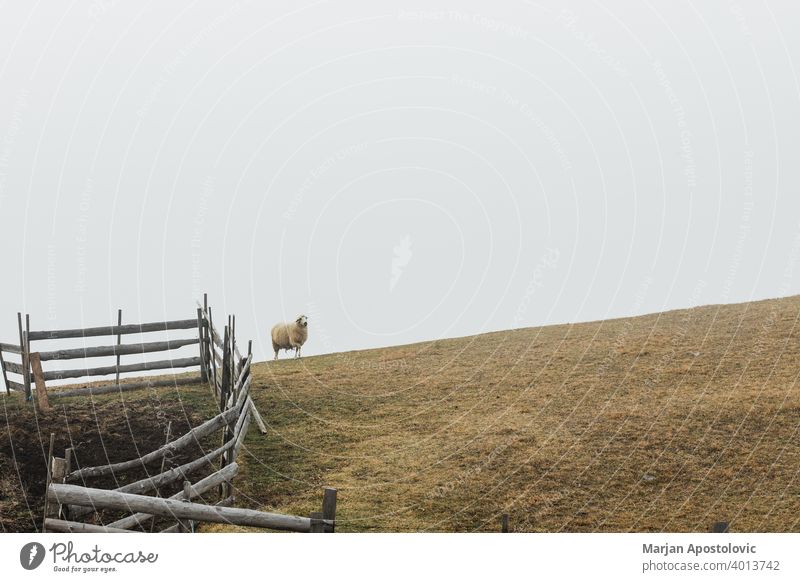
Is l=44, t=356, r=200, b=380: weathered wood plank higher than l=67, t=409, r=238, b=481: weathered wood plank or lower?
higher

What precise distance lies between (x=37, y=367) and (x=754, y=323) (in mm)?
19627

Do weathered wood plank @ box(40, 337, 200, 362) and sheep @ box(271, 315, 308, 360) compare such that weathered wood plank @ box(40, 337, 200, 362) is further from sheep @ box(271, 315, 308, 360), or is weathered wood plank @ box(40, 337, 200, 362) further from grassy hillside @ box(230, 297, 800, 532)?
sheep @ box(271, 315, 308, 360)

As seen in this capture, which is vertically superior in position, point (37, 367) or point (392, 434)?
point (37, 367)

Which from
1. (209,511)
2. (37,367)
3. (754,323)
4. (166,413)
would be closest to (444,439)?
(166,413)

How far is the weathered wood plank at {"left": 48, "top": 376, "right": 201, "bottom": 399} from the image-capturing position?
22.2 m

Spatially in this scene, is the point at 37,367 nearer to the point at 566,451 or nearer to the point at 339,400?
the point at 339,400

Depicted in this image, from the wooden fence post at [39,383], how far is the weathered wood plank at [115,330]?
1171 mm

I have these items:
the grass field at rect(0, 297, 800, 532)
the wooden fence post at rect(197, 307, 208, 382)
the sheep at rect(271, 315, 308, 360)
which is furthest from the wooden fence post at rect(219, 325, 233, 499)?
the sheep at rect(271, 315, 308, 360)

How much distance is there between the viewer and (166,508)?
39.4 ft

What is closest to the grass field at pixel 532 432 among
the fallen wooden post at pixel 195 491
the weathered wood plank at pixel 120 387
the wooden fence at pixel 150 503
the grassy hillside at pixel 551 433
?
the grassy hillside at pixel 551 433

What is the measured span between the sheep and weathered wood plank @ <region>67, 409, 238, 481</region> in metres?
10.9

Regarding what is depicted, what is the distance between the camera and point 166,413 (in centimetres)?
2033

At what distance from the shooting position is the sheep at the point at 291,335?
27.8 meters

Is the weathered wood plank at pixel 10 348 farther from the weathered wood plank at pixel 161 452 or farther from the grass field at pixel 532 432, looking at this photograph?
the weathered wood plank at pixel 161 452
